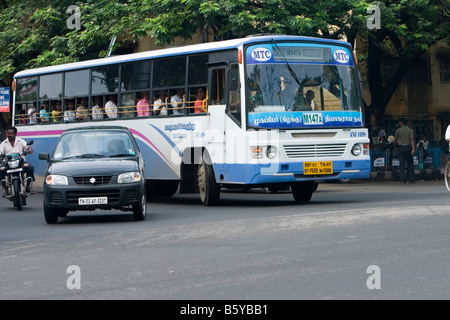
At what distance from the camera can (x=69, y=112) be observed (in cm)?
2414

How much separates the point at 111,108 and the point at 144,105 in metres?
1.54

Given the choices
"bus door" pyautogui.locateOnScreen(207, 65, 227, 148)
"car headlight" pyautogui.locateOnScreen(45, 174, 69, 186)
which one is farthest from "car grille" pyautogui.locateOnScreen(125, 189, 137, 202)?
"bus door" pyautogui.locateOnScreen(207, 65, 227, 148)

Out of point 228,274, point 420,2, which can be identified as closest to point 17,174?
point 228,274

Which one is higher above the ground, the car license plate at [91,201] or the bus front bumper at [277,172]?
the bus front bumper at [277,172]

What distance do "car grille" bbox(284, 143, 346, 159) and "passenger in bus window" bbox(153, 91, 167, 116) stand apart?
4.05m

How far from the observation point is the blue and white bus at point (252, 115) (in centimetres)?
1736

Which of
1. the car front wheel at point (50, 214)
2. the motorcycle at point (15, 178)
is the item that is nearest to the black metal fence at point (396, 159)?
the motorcycle at point (15, 178)

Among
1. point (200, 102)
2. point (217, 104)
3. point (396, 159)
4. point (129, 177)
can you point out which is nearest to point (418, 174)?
point (396, 159)

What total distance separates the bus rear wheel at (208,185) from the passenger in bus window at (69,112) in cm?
631

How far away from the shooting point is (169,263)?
9969 millimetres

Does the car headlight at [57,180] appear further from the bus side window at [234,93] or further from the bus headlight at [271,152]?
the bus headlight at [271,152]
